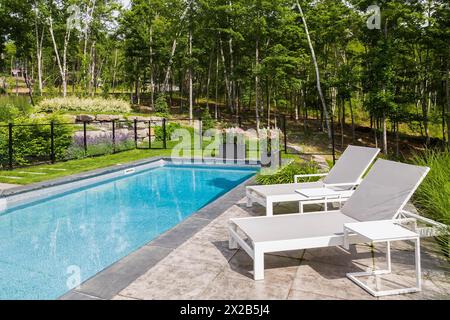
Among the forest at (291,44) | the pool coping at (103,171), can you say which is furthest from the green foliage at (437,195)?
the forest at (291,44)

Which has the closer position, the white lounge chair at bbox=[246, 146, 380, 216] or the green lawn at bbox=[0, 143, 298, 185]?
the white lounge chair at bbox=[246, 146, 380, 216]

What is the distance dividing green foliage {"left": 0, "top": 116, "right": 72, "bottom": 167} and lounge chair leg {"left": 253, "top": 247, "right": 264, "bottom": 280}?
30.4 feet

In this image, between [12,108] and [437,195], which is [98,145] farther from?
[437,195]

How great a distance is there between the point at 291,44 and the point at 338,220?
23.5 meters

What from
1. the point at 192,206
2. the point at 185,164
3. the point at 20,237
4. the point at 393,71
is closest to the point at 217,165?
the point at 185,164

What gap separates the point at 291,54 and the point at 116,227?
2206 cm

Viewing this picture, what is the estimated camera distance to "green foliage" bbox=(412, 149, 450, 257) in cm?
380

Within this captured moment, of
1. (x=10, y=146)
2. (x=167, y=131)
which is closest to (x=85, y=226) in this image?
(x=10, y=146)

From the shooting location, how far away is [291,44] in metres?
25.0

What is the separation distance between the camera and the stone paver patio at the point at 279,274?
2754mm

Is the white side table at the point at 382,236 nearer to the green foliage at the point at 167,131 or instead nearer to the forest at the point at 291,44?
the forest at the point at 291,44

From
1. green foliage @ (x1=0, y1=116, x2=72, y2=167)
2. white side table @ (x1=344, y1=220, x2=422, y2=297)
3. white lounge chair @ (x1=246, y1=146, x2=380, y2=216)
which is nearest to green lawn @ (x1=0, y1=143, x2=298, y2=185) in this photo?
green foliage @ (x1=0, y1=116, x2=72, y2=167)

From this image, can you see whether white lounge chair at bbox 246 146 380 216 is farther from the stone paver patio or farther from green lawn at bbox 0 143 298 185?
green lawn at bbox 0 143 298 185

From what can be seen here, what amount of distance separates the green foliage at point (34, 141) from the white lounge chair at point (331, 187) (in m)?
7.79
